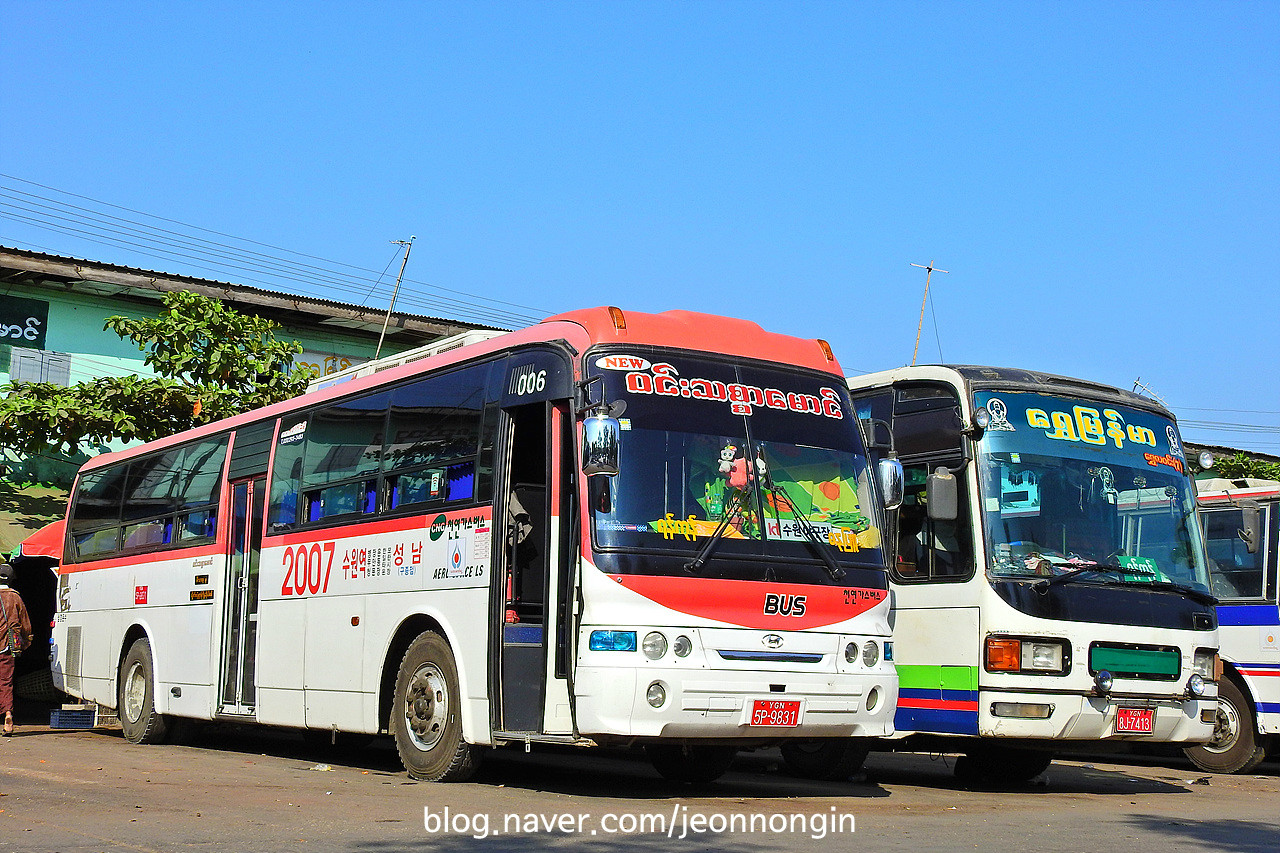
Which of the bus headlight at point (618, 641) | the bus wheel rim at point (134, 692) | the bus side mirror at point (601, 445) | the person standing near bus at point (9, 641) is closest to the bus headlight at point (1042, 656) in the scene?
the bus headlight at point (618, 641)

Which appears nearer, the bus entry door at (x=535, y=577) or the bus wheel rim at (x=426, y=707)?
the bus entry door at (x=535, y=577)

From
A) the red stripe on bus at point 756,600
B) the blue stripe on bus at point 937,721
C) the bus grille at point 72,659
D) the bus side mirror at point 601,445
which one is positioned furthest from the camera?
the bus grille at point 72,659

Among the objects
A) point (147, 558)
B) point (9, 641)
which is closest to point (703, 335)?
point (147, 558)

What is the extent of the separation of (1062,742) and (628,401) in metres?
4.38

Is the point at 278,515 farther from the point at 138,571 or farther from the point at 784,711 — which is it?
the point at 784,711

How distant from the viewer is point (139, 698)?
50.9 ft

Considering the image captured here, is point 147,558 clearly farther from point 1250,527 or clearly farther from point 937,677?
point 1250,527

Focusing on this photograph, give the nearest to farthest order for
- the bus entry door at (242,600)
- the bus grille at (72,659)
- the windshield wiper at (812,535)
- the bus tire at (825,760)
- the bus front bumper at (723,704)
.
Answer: the bus front bumper at (723,704) → the windshield wiper at (812,535) → the bus tire at (825,760) → the bus entry door at (242,600) → the bus grille at (72,659)

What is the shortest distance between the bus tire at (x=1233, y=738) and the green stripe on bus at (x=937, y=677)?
4.70 m

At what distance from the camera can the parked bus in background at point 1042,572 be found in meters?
10.4

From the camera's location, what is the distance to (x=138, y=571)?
51.7 ft

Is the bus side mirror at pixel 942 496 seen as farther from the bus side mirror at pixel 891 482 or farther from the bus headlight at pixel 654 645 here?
the bus headlight at pixel 654 645

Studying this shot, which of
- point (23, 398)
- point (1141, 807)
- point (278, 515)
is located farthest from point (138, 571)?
point (1141, 807)

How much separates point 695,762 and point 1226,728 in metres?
6.61
